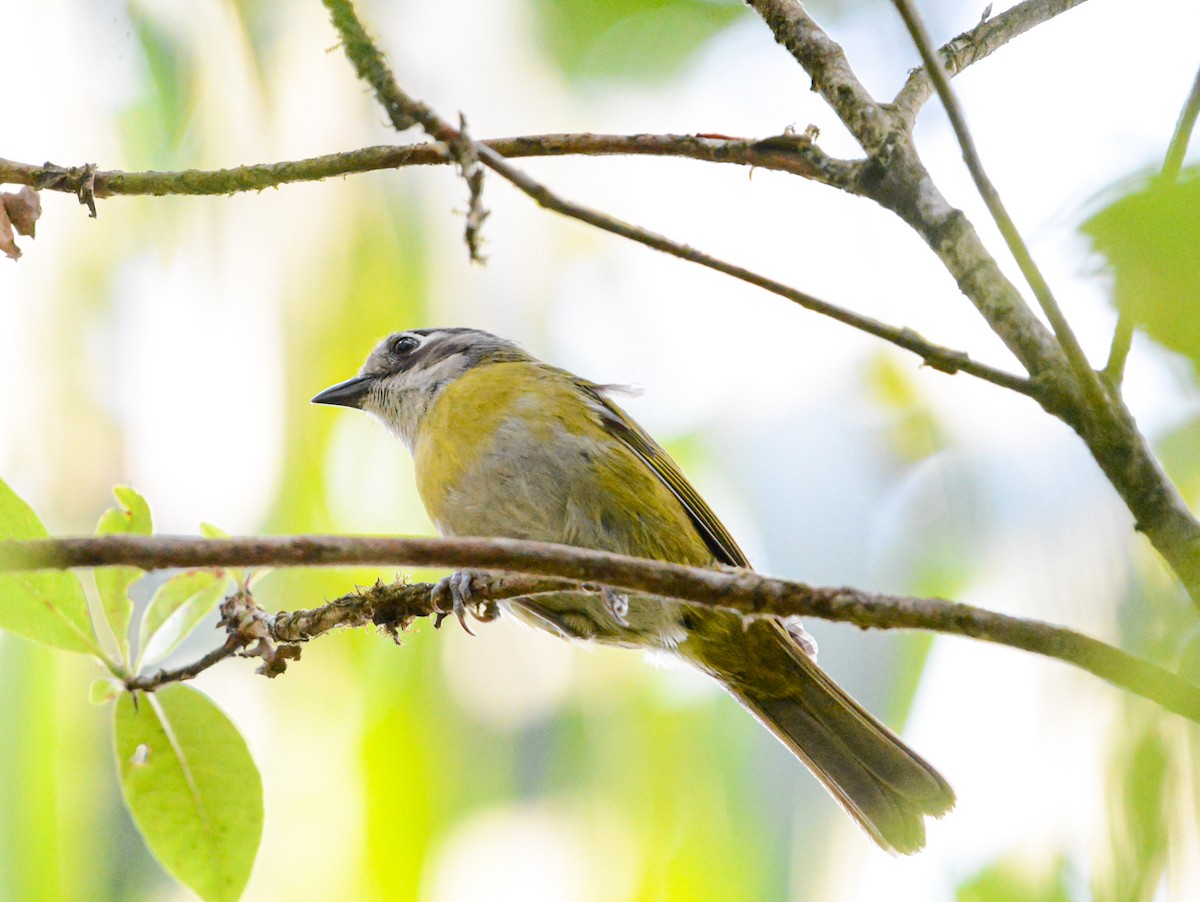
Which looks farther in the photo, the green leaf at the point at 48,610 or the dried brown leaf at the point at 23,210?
the dried brown leaf at the point at 23,210

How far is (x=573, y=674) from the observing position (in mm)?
5270

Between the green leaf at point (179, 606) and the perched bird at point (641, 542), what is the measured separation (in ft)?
4.19

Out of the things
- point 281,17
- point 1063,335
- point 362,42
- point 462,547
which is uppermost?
point 281,17

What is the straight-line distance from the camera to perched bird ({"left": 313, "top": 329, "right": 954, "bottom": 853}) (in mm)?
3320

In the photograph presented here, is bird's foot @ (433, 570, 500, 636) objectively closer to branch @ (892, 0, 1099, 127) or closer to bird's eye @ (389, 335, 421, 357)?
branch @ (892, 0, 1099, 127)

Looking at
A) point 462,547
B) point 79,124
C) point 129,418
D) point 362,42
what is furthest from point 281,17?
point 462,547

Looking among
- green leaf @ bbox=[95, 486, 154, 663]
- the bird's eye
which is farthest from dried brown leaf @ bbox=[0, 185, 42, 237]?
the bird's eye

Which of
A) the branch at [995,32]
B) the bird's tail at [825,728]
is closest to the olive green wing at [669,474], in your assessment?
the bird's tail at [825,728]

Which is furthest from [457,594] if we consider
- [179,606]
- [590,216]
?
[590,216]

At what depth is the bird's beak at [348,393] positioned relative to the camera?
4.58 meters

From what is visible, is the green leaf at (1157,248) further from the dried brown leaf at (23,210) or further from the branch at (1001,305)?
→ the dried brown leaf at (23,210)

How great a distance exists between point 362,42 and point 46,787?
8.51 feet

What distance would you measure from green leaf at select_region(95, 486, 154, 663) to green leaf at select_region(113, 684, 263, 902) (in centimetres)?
12

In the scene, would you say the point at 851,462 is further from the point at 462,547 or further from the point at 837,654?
the point at 462,547
